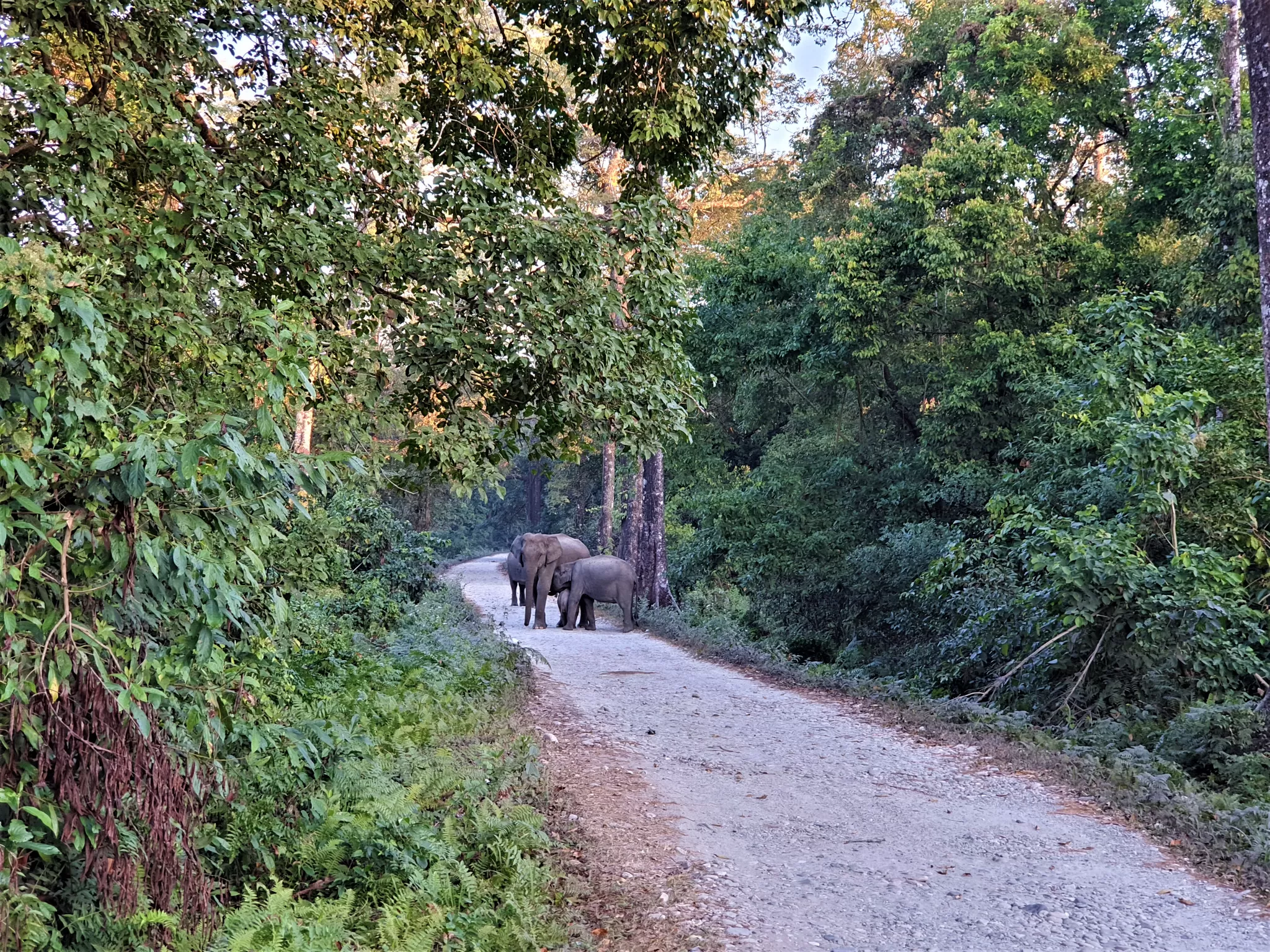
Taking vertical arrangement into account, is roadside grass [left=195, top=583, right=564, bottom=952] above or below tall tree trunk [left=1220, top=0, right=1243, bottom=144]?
below

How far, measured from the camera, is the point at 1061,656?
10172 millimetres

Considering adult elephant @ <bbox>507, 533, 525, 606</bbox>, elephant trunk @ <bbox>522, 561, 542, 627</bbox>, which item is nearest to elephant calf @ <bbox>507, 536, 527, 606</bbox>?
adult elephant @ <bbox>507, 533, 525, 606</bbox>

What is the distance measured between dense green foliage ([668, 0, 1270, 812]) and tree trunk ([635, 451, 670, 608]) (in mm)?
784

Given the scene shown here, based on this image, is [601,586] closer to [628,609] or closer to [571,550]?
[628,609]

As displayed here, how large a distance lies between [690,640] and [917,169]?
335 inches

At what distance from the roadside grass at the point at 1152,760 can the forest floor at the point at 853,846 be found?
196 millimetres

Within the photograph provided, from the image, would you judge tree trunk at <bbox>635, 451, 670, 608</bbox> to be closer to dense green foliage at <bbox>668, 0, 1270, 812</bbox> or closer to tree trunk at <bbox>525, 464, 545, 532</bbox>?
dense green foliage at <bbox>668, 0, 1270, 812</bbox>

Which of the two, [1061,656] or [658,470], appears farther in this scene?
[658,470]

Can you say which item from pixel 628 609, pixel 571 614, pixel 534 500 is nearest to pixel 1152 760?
pixel 628 609

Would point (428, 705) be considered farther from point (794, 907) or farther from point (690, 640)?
point (690, 640)

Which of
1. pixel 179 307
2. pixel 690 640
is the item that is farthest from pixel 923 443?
pixel 179 307

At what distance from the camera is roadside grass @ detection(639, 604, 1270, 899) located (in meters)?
5.83

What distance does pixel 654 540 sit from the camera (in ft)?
72.1

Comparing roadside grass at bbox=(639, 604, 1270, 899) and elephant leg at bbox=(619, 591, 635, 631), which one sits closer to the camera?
roadside grass at bbox=(639, 604, 1270, 899)
